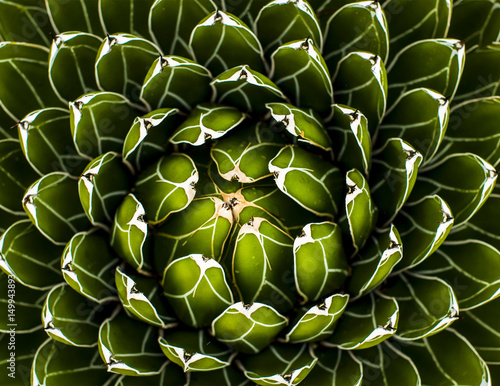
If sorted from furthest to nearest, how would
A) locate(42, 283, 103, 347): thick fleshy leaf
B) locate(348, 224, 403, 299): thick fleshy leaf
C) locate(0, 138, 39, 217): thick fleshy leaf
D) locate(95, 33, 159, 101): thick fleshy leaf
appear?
locate(0, 138, 39, 217): thick fleshy leaf → locate(95, 33, 159, 101): thick fleshy leaf → locate(42, 283, 103, 347): thick fleshy leaf → locate(348, 224, 403, 299): thick fleshy leaf

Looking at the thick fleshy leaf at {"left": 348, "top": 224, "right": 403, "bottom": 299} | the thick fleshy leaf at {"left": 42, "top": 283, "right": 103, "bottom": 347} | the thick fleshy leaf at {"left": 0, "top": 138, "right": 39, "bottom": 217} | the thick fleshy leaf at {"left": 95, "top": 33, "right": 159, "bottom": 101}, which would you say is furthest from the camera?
the thick fleshy leaf at {"left": 0, "top": 138, "right": 39, "bottom": 217}

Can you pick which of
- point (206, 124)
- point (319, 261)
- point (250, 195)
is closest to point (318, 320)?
point (319, 261)

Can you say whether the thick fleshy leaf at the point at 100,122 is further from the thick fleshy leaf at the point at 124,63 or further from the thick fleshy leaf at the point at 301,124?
the thick fleshy leaf at the point at 301,124

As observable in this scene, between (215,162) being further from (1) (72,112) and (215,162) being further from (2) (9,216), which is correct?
(2) (9,216)

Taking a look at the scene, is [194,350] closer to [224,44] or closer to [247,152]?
[247,152]

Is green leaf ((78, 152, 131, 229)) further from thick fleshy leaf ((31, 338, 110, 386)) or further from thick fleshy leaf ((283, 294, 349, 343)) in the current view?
thick fleshy leaf ((283, 294, 349, 343))

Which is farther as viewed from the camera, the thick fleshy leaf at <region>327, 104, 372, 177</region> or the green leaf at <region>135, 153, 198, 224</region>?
the green leaf at <region>135, 153, 198, 224</region>

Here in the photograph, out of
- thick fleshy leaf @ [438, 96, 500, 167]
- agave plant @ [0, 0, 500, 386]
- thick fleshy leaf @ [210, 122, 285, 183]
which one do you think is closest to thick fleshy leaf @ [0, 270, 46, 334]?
agave plant @ [0, 0, 500, 386]
